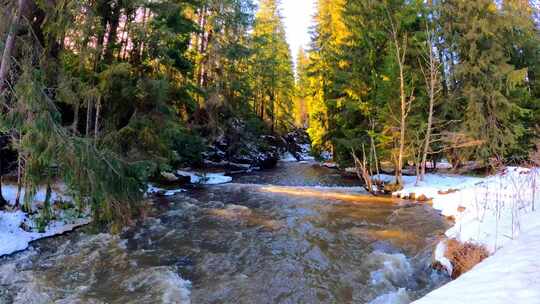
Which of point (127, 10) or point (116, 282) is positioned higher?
point (127, 10)

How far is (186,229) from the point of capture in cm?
963

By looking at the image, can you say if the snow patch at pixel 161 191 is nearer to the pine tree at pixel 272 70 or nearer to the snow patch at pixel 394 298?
the snow patch at pixel 394 298

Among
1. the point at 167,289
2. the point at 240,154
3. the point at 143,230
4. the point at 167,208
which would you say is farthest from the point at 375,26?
the point at 167,289

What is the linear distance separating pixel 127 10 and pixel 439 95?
1498cm

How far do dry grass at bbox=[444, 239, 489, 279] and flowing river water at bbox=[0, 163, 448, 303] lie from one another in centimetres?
33

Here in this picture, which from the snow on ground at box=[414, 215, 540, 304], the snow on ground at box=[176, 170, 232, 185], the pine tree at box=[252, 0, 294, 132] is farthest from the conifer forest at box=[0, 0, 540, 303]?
the pine tree at box=[252, 0, 294, 132]

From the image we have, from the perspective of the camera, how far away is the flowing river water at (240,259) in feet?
19.2

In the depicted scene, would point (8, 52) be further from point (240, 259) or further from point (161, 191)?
point (161, 191)

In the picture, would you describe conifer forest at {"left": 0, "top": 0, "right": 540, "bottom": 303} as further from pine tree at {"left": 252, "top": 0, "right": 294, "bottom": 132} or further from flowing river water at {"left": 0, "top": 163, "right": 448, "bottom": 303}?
pine tree at {"left": 252, "top": 0, "right": 294, "bottom": 132}

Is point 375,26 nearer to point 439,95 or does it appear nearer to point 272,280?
point 439,95

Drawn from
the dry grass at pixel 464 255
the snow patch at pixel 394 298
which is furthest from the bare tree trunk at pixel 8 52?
the dry grass at pixel 464 255

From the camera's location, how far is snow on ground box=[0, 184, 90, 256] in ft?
25.4

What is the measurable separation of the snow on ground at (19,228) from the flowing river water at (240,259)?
0.30m

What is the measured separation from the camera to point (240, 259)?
7484mm
